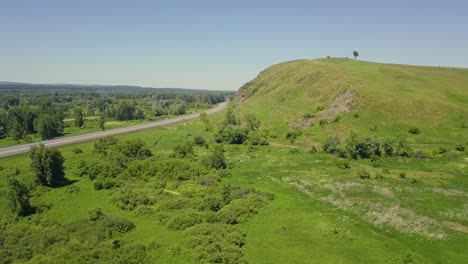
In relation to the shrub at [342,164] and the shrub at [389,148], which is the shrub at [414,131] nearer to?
the shrub at [389,148]

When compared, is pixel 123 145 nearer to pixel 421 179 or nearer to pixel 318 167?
pixel 318 167

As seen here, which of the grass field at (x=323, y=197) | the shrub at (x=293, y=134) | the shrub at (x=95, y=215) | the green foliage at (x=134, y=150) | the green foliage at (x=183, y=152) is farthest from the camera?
the shrub at (x=293, y=134)

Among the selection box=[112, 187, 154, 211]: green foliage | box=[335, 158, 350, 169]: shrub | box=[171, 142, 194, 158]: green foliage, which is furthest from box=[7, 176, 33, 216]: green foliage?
box=[335, 158, 350, 169]: shrub

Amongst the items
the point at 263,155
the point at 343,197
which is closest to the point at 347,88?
the point at 263,155

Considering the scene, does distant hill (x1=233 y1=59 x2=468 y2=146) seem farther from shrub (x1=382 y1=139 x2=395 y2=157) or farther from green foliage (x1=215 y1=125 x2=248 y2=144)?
green foliage (x1=215 y1=125 x2=248 y2=144)

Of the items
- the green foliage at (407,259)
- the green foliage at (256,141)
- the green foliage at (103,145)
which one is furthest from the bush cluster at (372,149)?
the green foliage at (103,145)

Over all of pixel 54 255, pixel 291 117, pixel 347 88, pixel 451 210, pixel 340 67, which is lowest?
pixel 54 255

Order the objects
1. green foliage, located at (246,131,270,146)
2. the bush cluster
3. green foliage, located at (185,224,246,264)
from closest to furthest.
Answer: green foliage, located at (185,224,246,264) → the bush cluster → green foliage, located at (246,131,270,146)
